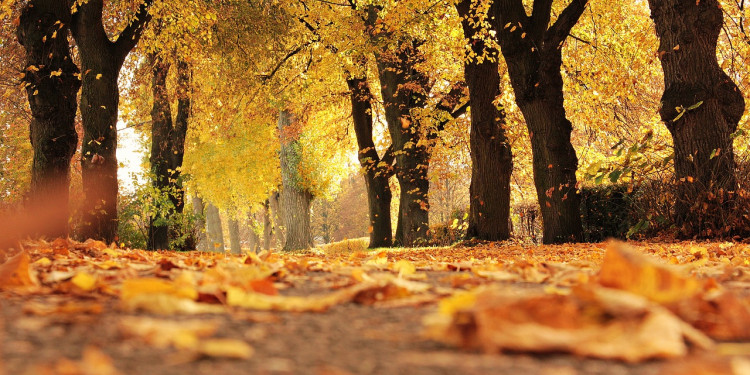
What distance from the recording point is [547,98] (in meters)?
11.4

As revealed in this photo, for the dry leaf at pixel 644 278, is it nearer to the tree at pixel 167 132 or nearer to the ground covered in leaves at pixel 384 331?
the ground covered in leaves at pixel 384 331

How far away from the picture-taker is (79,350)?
56.3 inches

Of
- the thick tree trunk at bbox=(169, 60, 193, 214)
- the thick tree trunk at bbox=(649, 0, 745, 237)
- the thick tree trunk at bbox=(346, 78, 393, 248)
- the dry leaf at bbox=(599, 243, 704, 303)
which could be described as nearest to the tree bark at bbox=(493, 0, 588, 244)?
the thick tree trunk at bbox=(649, 0, 745, 237)

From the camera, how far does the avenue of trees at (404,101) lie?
29.2 feet

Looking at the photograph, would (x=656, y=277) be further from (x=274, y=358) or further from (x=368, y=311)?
(x=274, y=358)

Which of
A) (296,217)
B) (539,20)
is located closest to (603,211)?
(539,20)

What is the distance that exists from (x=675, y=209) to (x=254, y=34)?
421 inches

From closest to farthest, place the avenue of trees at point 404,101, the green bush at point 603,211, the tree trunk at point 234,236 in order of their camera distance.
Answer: the avenue of trees at point 404,101 → the green bush at point 603,211 → the tree trunk at point 234,236

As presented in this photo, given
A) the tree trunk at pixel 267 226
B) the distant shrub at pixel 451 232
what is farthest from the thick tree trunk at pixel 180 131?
the tree trunk at pixel 267 226

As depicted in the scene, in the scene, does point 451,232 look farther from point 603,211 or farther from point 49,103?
point 49,103

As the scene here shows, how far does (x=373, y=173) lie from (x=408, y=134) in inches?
92.6

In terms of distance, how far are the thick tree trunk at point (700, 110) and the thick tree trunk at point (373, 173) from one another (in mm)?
9753

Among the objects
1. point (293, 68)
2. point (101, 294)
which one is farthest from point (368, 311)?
point (293, 68)

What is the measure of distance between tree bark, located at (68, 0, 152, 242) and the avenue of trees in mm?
31
